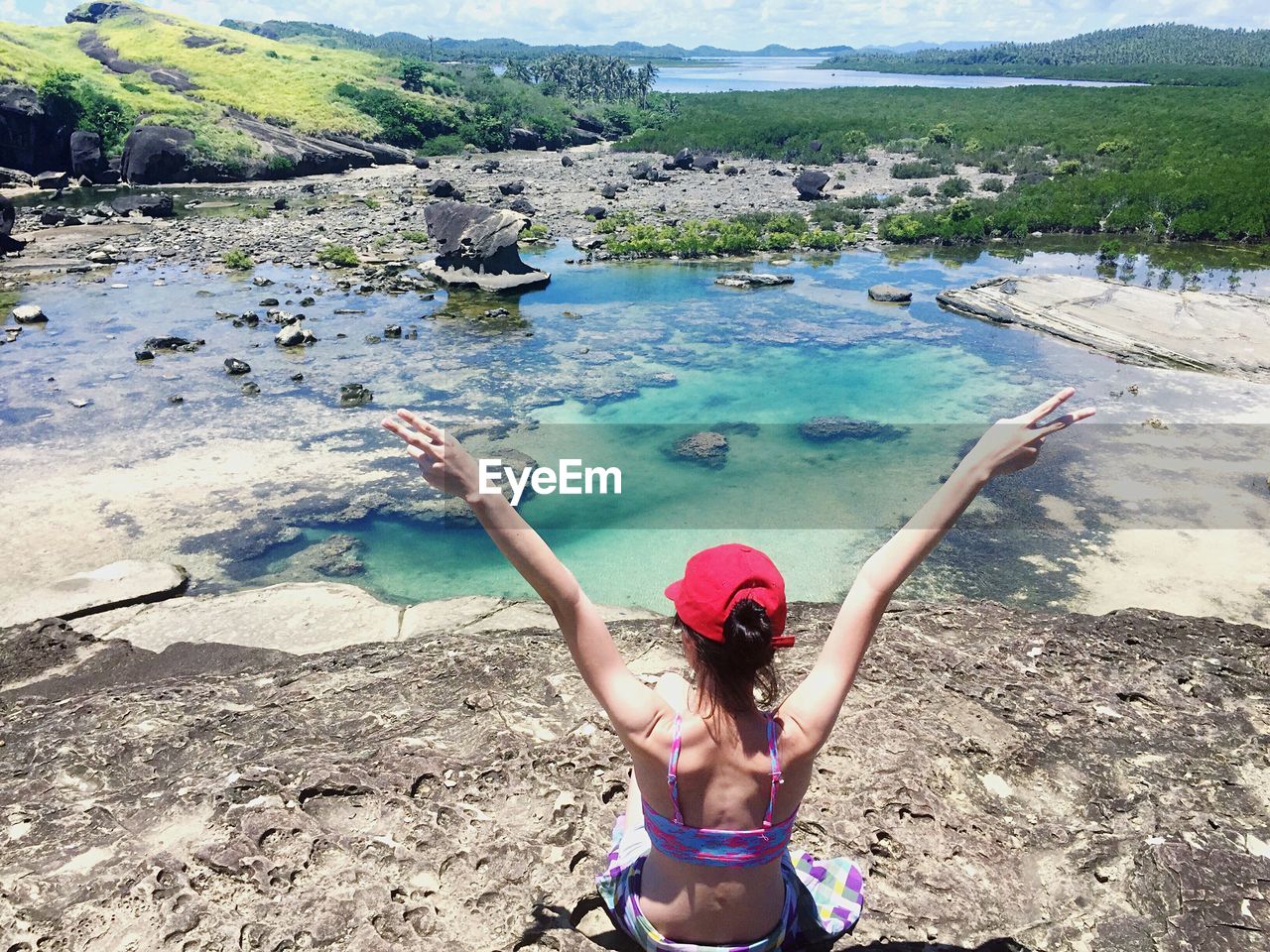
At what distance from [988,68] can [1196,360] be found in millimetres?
158331

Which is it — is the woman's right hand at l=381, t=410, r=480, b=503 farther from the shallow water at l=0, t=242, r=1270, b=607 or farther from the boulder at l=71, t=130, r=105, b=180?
the boulder at l=71, t=130, r=105, b=180

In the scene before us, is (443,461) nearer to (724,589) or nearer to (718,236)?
(724,589)

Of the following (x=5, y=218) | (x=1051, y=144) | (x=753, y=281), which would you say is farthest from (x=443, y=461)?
(x=1051, y=144)

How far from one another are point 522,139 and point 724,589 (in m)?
58.2

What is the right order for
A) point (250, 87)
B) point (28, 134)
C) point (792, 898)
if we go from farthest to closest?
1. point (250, 87)
2. point (28, 134)
3. point (792, 898)

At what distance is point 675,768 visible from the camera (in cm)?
232

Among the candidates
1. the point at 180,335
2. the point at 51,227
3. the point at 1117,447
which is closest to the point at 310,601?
the point at 1117,447

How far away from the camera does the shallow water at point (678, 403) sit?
9.77m

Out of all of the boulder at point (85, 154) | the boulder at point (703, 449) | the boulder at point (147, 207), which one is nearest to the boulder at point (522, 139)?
the boulder at point (85, 154)

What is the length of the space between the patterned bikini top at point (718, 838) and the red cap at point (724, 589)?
37cm

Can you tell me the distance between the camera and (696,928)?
2.52 meters

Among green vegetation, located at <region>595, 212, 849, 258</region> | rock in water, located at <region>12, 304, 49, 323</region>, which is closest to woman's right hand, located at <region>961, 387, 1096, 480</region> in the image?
rock in water, located at <region>12, 304, 49, 323</region>

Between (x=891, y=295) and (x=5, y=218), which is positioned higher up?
(x=5, y=218)

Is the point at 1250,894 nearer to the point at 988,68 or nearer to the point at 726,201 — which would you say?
the point at 726,201
